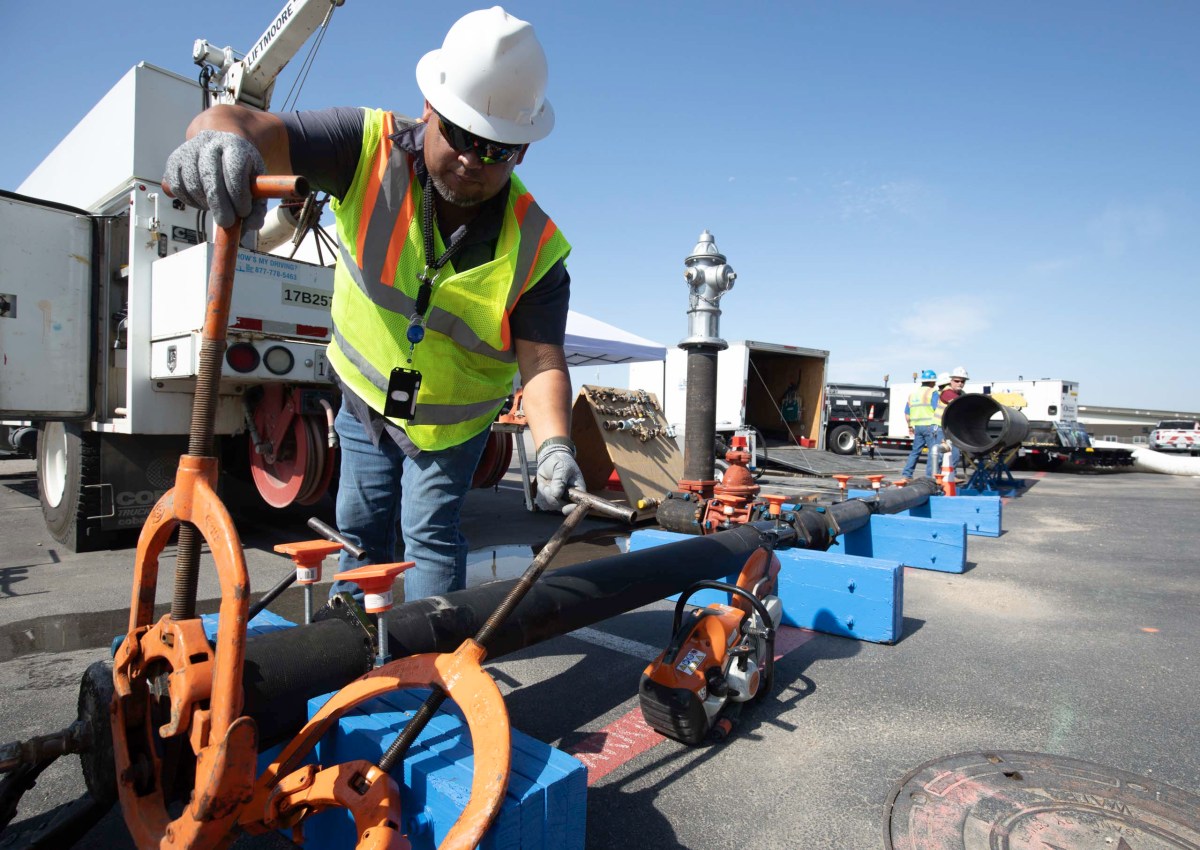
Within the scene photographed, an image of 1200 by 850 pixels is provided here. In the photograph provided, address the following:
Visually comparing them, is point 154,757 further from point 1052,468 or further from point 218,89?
point 1052,468

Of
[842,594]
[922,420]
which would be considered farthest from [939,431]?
[842,594]

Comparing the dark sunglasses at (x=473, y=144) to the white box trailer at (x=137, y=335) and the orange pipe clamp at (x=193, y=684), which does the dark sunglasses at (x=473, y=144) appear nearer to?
the orange pipe clamp at (x=193, y=684)

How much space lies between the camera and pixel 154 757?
1.32 meters

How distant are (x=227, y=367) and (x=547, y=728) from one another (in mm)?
2979

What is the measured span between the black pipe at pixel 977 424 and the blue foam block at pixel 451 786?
8974 mm

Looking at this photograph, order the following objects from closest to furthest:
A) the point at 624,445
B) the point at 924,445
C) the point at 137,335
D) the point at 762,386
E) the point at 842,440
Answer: the point at 137,335, the point at 624,445, the point at 924,445, the point at 762,386, the point at 842,440

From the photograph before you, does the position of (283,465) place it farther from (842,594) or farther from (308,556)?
(842,594)

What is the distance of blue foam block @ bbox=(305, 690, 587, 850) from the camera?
1.18 meters

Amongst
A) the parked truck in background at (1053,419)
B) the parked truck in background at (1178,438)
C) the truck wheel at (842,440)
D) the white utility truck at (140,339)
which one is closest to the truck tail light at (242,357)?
the white utility truck at (140,339)

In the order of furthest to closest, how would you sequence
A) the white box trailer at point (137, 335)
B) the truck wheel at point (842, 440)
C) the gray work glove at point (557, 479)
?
1. the truck wheel at point (842, 440)
2. the white box trailer at point (137, 335)
3. the gray work glove at point (557, 479)

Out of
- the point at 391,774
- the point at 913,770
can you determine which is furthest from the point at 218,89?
the point at 913,770

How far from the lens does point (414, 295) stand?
1.81 metres

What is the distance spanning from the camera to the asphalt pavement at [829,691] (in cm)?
187

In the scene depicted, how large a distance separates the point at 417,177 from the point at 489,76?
0.37 meters
